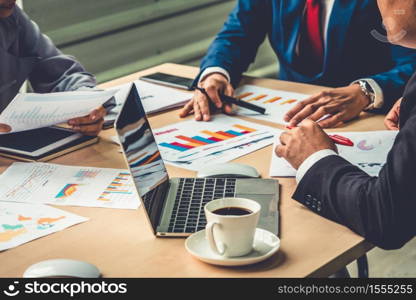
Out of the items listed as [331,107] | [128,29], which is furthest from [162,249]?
[128,29]

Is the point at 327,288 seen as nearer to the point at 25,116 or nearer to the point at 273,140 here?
the point at 273,140

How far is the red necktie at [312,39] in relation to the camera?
2.22 m

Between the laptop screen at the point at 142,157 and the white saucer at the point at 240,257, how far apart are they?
0.11 metres

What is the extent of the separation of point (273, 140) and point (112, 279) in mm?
732

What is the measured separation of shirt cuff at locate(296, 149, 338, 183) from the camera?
4.35ft

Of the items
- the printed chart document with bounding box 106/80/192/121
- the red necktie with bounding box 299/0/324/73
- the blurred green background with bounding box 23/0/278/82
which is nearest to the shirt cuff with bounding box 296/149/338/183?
the printed chart document with bounding box 106/80/192/121

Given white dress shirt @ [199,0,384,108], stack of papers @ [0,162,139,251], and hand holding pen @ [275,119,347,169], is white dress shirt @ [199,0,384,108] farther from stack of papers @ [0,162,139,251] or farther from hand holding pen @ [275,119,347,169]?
stack of papers @ [0,162,139,251]

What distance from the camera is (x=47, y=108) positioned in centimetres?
161

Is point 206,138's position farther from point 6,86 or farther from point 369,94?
point 6,86

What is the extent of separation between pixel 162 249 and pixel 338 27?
127 centimetres

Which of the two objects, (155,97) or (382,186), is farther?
(155,97)

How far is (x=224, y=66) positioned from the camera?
2182mm

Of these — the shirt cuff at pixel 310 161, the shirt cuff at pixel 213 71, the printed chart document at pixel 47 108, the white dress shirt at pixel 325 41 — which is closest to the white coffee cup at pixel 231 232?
the shirt cuff at pixel 310 161

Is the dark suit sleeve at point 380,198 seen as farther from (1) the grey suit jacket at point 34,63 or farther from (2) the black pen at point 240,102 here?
(1) the grey suit jacket at point 34,63
